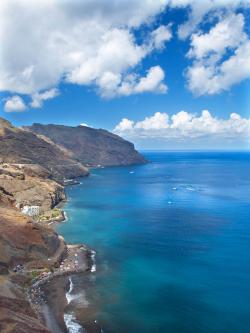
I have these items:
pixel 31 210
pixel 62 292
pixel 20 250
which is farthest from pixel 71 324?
pixel 31 210

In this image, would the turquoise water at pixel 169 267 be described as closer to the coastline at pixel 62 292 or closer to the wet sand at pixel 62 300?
the wet sand at pixel 62 300

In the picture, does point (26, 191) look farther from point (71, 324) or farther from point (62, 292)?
point (71, 324)

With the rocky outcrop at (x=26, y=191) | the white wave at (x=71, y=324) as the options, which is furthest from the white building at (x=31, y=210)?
the white wave at (x=71, y=324)

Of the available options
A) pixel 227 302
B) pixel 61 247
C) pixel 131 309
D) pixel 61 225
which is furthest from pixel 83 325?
pixel 61 225

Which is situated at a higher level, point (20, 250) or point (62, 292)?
point (20, 250)

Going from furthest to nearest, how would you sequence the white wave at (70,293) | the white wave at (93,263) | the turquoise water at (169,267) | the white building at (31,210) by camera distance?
the white building at (31,210)
the white wave at (93,263)
the white wave at (70,293)
the turquoise water at (169,267)

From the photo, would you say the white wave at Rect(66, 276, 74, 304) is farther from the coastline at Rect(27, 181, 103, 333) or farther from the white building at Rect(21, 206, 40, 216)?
the white building at Rect(21, 206, 40, 216)

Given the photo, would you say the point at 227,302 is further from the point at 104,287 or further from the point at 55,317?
the point at 55,317

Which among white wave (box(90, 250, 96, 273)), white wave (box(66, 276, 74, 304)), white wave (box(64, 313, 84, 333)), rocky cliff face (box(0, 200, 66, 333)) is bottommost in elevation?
white wave (box(64, 313, 84, 333))

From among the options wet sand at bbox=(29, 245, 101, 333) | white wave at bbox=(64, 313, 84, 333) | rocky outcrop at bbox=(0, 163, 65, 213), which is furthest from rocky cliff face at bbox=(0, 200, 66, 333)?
rocky outcrop at bbox=(0, 163, 65, 213)
